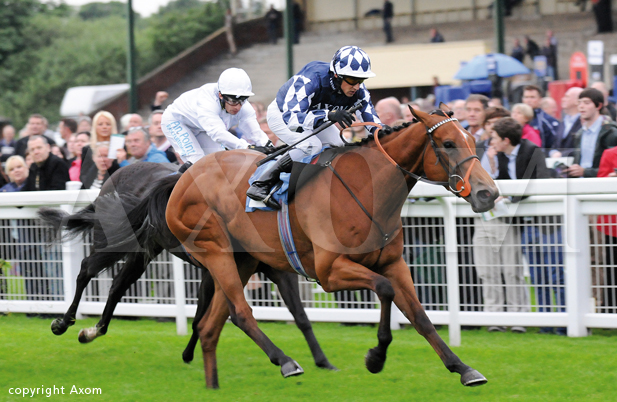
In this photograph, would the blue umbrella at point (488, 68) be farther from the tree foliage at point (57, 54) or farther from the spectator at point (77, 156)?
the tree foliage at point (57, 54)

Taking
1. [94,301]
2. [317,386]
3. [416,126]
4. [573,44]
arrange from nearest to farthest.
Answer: [416,126] → [317,386] → [94,301] → [573,44]

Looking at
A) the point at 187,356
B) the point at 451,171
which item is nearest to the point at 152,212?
the point at 187,356

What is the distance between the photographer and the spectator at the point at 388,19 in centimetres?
2278

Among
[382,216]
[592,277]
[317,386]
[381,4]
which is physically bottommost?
[317,386]

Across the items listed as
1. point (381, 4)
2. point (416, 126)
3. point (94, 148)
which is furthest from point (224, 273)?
point (381, 4)

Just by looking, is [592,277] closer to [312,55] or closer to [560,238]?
[560,238]

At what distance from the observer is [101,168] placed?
642cm

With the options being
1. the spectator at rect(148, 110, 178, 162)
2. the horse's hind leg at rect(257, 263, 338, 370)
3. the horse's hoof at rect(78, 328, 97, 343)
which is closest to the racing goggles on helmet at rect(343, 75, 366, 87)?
the horse's hind leg at rect(257, 263, 338, 370)

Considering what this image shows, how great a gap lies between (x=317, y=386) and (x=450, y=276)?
123cm

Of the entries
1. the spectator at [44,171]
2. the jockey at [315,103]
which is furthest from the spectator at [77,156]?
the jockey at [315,103]

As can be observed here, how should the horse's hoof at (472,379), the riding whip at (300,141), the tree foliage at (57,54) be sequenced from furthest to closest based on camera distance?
the tree foliage at (57,54), the riding whip at (300,141), the horse's hoof at (472,379)

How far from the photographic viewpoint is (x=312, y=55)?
2311 cm

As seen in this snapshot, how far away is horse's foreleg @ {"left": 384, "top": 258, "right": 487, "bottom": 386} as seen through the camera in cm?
375

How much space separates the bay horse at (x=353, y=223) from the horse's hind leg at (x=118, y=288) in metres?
0.76
